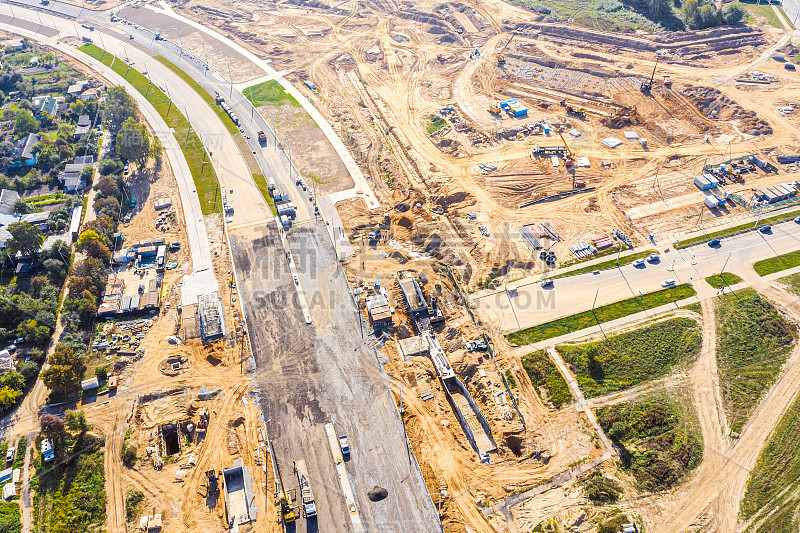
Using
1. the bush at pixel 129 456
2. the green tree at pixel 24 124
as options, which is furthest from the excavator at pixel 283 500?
the green tree at pixel 24 124

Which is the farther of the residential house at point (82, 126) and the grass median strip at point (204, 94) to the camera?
the grass median strip at point (204, 94)

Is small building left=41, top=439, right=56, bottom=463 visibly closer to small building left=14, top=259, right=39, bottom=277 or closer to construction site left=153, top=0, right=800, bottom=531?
small building left=14, top=259, right=39, bottom=277

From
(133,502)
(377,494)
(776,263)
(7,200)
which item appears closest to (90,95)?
(7,200)

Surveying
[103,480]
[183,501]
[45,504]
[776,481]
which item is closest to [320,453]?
[183,501]

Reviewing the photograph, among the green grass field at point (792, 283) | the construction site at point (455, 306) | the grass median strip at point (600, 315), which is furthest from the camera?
the green grass field at point (792, 283)

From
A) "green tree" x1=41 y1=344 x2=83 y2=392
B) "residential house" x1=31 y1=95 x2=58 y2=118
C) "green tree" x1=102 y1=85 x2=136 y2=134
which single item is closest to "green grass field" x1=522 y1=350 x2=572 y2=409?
"green tree" x1=41 y1=344 x2=83 y2=392

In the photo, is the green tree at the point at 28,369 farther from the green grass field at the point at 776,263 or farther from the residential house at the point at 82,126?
the green grass field at the point at 776,263
